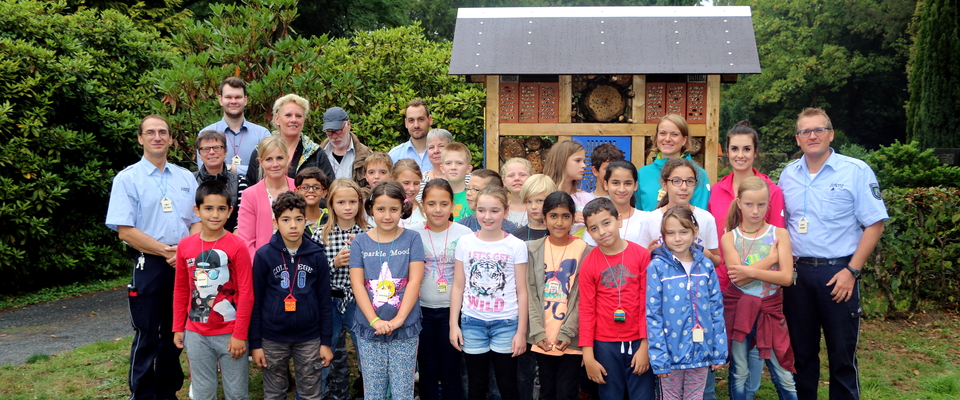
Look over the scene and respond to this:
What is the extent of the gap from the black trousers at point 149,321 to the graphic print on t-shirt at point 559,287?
245cm

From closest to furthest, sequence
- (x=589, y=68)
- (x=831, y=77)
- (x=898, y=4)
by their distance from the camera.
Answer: (x=589, y=68) < (x=898, y=4) < (x=831, y=77)

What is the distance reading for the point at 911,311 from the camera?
713 cm

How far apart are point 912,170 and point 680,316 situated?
6326 mm

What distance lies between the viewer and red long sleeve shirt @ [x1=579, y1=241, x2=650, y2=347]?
380 cm

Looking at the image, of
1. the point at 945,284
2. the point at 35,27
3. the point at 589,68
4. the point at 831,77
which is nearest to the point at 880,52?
the point at 831,77

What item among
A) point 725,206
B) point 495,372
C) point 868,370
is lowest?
point 868,370

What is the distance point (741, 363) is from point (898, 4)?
2830 centimetres

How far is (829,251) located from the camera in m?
4.11

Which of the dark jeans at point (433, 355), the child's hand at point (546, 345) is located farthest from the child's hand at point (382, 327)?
the child's hand at point (546, 345)

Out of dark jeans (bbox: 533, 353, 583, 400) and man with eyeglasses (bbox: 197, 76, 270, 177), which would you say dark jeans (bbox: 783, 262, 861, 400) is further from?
man with eyeglasses (bbox: 197, 76, 270, 177)

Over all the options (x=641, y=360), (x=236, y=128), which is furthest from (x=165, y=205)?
(x=641, y=360)

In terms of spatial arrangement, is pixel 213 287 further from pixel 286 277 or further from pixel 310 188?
pixel 310 188

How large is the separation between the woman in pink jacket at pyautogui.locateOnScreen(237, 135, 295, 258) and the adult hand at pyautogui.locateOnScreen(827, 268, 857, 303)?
3.52m

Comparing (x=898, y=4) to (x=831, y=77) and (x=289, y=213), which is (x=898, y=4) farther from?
(x=289, y=213)
